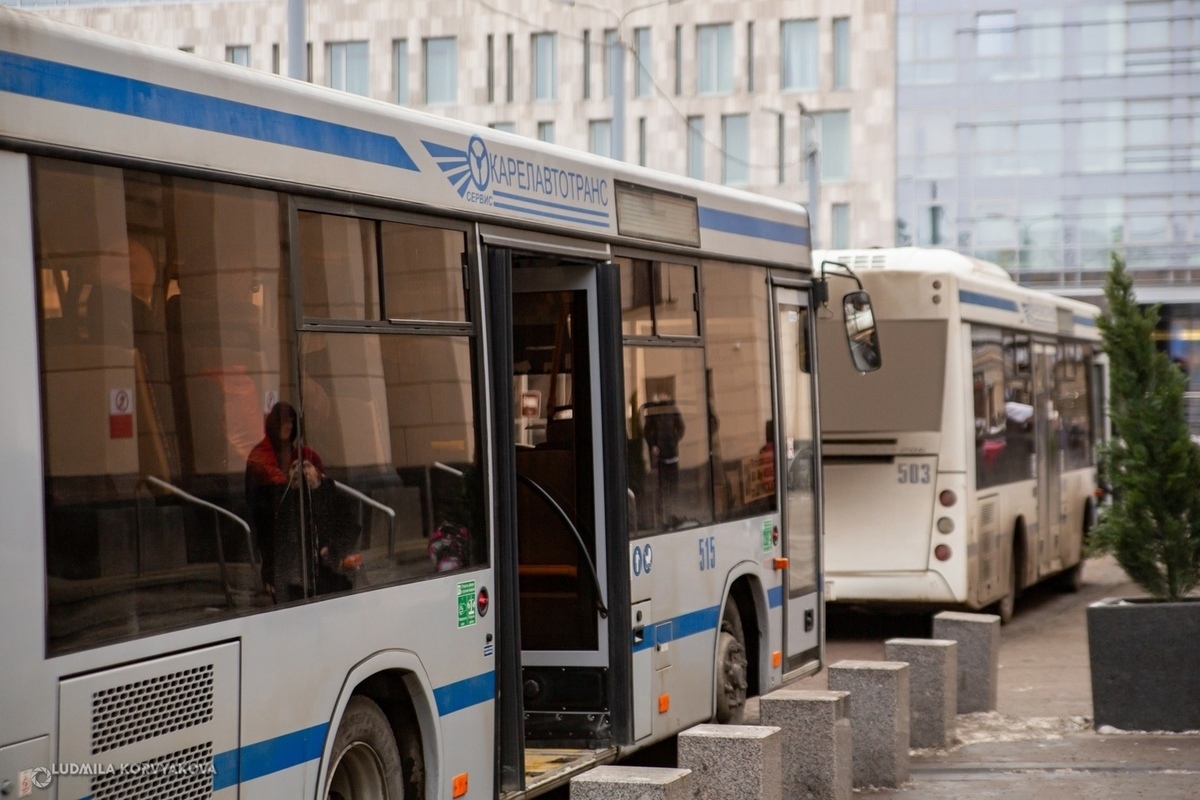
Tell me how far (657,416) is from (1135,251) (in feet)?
168

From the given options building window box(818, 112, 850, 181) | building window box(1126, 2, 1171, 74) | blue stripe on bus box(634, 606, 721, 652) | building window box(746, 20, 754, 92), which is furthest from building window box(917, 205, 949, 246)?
blue stripe on bus box(634, 606, 721, 652)

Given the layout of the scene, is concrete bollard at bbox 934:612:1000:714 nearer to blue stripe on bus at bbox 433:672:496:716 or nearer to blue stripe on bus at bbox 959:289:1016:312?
blue stripe on bus at bbox 959:289:1016:312

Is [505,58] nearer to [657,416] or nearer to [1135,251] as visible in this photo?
[1135,251]

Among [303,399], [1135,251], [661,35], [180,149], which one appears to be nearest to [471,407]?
[303,399]

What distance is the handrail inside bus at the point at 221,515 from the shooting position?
511cm

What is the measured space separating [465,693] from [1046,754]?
4.79 m

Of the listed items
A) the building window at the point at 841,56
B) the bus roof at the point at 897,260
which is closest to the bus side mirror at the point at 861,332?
the bus roof at the point at 897,260

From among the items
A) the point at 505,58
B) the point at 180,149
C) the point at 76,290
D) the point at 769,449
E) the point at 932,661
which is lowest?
the point at 932,661

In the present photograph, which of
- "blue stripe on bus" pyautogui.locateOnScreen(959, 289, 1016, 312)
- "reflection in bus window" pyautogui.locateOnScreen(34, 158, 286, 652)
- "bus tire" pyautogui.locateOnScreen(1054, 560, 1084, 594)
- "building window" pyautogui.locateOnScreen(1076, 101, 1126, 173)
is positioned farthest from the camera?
"building window" pyautogui.locateOnScreen(1076, 101, 1126, 173)

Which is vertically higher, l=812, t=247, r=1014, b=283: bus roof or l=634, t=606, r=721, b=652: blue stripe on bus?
l=812, t=247, r=1014, b=283: bus roof

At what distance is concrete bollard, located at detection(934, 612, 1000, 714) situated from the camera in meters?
11.6

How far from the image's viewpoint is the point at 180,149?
5.35 metres

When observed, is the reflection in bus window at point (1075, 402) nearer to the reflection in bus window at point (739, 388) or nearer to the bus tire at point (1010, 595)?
the bus tire at point (1010, 595)

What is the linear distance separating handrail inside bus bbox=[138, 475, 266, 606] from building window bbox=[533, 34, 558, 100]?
59.7 metres
